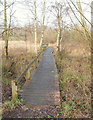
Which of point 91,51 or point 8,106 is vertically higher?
point 91,51

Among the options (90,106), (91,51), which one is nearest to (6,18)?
(90,106)

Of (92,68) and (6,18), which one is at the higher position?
(6,18)

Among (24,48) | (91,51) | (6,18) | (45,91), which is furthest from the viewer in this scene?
(24,48)

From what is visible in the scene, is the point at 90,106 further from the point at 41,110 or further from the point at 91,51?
the point at 91,51

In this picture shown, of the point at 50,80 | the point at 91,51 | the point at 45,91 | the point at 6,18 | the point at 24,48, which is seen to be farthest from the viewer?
the point at 24,48

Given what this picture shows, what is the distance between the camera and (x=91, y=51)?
2.40m

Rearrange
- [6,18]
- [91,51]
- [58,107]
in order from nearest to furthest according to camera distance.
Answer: [91,51] < [58,107] < [6,18]

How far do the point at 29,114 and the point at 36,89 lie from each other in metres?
1.80

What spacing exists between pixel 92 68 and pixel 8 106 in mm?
3451

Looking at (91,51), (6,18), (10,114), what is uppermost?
(6,18)

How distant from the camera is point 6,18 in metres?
12.8

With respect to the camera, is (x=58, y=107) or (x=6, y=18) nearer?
(x=58, y=107)

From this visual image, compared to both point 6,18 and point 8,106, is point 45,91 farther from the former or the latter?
point 6,18

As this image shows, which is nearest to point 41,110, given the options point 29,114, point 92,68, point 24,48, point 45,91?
point 29,114
